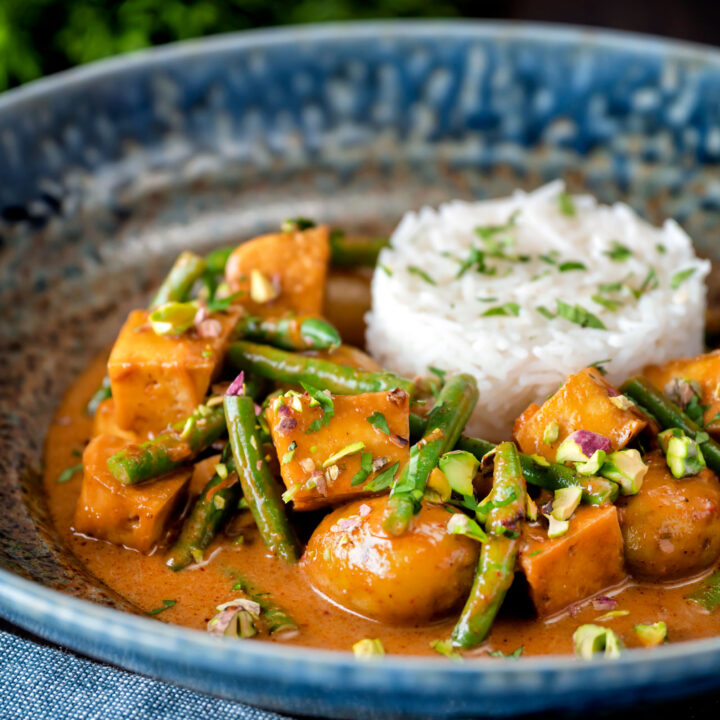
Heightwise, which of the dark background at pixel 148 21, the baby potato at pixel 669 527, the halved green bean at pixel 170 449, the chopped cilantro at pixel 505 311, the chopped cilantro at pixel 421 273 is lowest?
the baby potato at pixel 669 527

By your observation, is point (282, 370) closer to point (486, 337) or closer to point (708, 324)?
point (486, 337)

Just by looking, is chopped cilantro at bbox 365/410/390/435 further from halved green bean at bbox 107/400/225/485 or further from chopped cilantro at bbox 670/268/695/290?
chopped cilantro at bbox 670/268/695/290

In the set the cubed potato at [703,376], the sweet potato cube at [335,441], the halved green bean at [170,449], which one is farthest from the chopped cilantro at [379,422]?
the cubed potato at [703,376]

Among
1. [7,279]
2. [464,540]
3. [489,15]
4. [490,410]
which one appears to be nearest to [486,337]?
[490,410]

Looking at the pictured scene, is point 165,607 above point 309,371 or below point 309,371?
below

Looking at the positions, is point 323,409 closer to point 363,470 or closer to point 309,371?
point 363,470

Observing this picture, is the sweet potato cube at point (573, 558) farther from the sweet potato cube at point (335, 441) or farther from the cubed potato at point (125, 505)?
the cubed potato at point (125, 505)

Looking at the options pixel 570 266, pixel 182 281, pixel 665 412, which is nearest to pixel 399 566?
pixel 665 412
